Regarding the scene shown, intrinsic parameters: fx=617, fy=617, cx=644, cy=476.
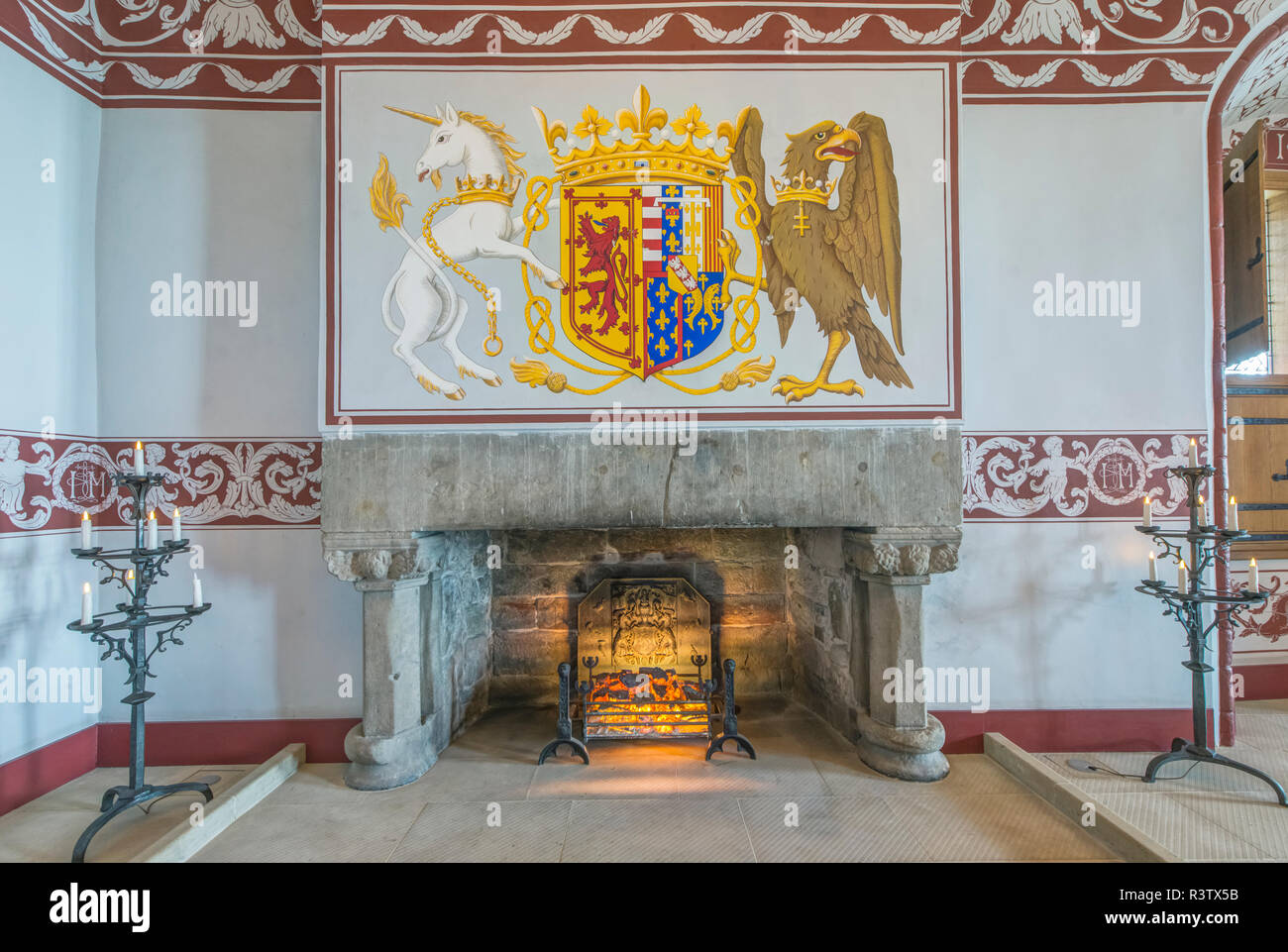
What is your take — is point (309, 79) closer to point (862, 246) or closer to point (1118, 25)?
point (862, 246)

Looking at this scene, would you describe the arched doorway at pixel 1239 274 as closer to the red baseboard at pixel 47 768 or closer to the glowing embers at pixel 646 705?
the glowing embers at pixel 646 705

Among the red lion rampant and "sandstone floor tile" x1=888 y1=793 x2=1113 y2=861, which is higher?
the red lion rampant

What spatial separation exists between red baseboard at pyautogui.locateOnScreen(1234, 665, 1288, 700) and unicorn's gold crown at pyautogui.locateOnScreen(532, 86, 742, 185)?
446 cm

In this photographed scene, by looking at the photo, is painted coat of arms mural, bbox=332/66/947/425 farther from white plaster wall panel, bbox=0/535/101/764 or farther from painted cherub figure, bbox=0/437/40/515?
white plaster wall panel, bbox=0/535/101/764

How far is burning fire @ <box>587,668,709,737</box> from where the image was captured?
10.4 feet

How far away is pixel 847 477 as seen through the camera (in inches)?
111

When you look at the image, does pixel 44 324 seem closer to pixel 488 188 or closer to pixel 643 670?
pixel 488 188

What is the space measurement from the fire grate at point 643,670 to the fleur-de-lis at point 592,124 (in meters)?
2.37

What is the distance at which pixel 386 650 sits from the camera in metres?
2.87

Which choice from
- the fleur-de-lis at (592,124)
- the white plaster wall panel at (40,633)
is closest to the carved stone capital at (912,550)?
the fleur-de-lis at (592,124)

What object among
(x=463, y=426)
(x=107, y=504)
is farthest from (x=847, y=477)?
(x=107, y=504)

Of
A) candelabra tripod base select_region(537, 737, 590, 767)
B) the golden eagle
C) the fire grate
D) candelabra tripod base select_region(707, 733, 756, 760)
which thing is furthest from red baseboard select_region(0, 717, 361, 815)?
the golden eagle

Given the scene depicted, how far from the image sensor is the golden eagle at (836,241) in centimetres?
282

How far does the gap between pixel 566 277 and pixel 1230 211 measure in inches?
162
